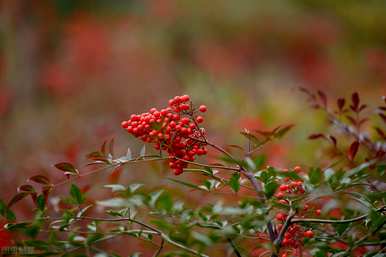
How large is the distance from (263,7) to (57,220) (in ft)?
20.1

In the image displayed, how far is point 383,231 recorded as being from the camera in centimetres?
63

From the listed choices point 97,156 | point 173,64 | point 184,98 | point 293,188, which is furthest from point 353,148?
point 173,64

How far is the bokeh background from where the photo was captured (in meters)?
2.83

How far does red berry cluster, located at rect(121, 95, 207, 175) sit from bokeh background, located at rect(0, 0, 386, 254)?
3.68 feet

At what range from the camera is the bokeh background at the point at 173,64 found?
9.30ft

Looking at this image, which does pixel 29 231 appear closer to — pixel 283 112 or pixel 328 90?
pixel 283 112

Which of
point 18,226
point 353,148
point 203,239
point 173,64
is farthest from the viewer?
point 173,64

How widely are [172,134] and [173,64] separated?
4.61m

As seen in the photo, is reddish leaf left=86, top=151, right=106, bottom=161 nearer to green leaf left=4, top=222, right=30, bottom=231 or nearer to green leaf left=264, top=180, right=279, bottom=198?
green leaf left=4, top=222, right=30, bottom=231

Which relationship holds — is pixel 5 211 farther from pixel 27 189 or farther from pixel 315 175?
pixel 315 175

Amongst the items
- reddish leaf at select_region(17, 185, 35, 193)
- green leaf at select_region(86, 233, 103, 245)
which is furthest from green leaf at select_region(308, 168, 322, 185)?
reddish leaf at select_region(17, 185, 35, 193)

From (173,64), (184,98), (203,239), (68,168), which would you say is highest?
(173,64)

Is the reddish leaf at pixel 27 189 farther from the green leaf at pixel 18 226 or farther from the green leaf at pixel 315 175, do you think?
the green leaf at pixel 315 175

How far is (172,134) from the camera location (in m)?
0.70
